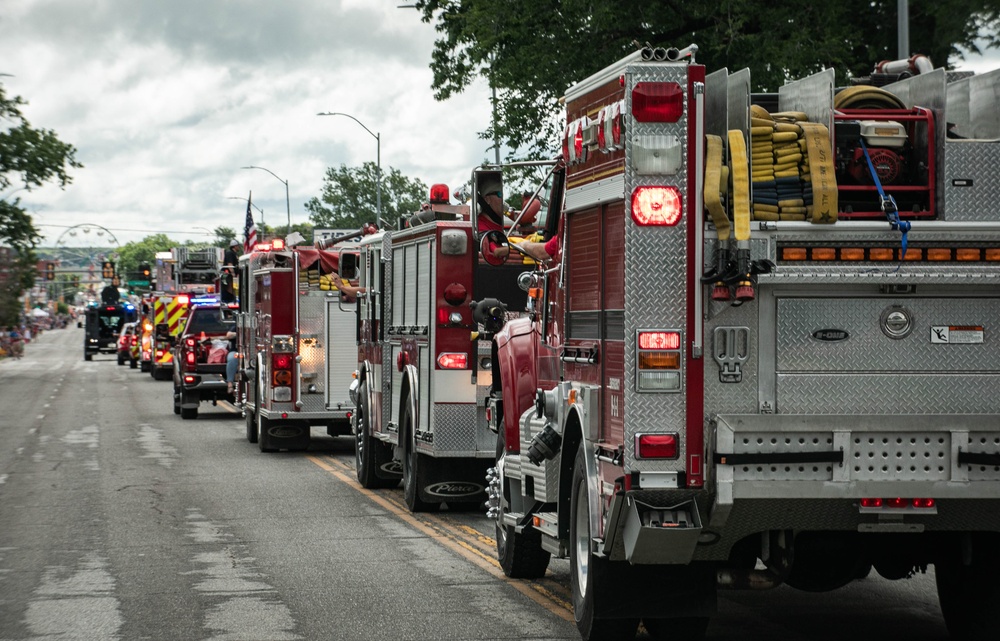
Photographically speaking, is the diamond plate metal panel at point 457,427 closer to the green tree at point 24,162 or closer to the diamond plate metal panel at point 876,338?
the diamond plate metal panel at point 876,338

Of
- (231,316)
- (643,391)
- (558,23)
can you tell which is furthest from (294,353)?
(643,391)

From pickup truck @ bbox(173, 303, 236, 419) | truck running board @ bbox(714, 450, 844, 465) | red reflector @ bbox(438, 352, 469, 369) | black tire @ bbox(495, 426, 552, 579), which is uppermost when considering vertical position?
red reflector @ bbox(438, 352, 469, 369)

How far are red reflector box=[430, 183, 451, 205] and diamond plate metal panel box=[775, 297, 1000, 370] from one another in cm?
852

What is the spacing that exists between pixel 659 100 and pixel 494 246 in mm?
2813

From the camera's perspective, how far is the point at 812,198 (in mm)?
7105

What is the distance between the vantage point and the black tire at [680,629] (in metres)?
7.90

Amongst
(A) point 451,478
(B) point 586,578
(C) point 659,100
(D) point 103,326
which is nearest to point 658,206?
(C) point 659,100

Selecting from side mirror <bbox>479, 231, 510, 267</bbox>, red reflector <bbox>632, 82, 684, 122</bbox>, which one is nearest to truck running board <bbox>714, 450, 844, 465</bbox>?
red reflector <bbox>632, 82, 684, 122</bbox>

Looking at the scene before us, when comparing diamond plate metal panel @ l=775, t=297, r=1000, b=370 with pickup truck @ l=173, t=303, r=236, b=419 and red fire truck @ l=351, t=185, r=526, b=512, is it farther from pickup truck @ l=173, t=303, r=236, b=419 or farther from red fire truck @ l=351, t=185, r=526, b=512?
pickup truck @ l=173, t=303, r=236, b=419

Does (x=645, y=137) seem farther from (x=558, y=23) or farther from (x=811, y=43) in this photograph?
(x=558, y=23)

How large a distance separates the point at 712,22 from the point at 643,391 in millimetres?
20019

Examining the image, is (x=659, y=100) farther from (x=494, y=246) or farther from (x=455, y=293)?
(x=455, y=293)

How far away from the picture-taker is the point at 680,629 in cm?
796

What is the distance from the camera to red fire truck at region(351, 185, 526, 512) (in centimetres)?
1423
